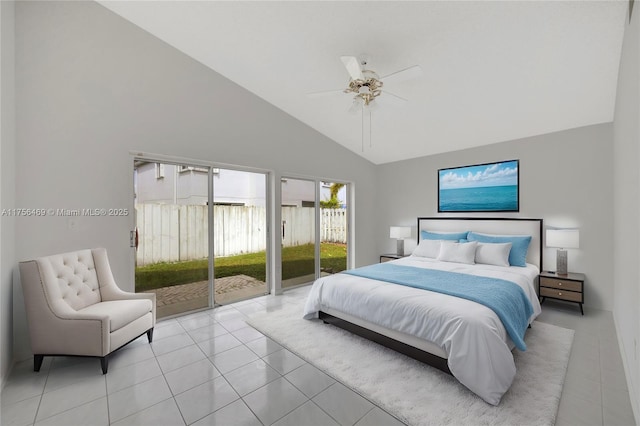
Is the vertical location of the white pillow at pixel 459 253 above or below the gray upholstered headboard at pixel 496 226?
below

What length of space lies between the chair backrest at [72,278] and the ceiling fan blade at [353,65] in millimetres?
3082

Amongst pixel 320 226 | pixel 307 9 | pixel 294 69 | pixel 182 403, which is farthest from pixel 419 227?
pixel 182 403

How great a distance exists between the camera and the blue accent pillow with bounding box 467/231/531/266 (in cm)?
394

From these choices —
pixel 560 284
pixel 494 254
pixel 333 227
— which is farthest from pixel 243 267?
pixel 560 284

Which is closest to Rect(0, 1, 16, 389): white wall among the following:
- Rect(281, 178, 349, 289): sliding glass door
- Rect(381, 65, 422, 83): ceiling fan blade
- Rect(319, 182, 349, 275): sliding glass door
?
Rect(281, 178, 349, 289): sliding glass door

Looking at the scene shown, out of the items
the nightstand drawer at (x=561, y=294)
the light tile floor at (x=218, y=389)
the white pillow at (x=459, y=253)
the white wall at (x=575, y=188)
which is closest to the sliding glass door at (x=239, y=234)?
the light tile floor at (x=218, y=389)

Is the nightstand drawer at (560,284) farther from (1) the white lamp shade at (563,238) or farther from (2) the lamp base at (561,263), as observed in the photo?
(1) the white lamp shade at (563,238)

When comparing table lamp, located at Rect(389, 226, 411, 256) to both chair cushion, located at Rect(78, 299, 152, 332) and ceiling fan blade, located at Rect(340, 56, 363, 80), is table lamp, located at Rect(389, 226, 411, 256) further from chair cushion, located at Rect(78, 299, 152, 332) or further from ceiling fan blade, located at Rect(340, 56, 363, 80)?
chair cushion, located at Rect(78, 299, 152, 332)

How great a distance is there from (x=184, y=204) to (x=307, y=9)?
2748 millimetres

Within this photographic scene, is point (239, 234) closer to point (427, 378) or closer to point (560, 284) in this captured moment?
point (427, 378)

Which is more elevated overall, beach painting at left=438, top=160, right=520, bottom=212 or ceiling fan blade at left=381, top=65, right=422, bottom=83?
ceiling fan blade at left=381, top=65, right=422, bottom=83

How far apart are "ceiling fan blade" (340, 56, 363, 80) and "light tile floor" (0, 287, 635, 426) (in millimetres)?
2623

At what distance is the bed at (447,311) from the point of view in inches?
78.7

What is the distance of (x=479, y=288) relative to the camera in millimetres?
2725
